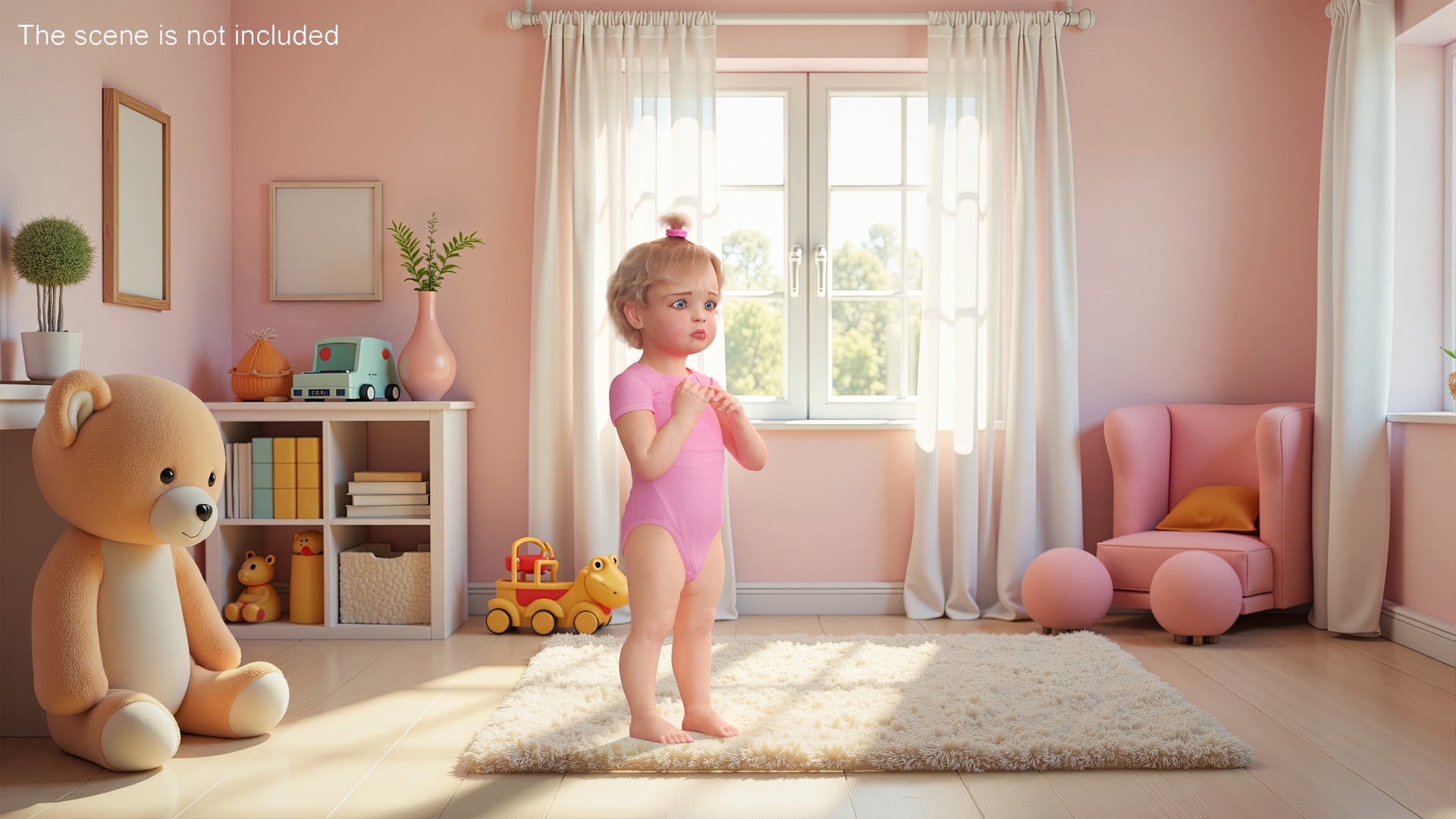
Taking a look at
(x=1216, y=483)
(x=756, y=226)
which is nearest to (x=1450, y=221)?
(x=1216, y=483)

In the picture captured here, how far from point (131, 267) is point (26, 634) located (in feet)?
4.29

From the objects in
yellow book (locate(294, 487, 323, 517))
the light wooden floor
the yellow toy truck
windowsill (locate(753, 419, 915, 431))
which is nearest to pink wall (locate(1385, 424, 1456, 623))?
the light wooden floor

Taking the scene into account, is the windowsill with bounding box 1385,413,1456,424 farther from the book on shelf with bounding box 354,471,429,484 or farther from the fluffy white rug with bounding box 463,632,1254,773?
the book on shelf with bounding box 354,471,429,484

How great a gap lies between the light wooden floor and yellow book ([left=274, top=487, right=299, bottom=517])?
2.65 ft

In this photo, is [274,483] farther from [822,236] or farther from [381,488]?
[822,236]

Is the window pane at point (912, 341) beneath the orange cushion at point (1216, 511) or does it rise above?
above

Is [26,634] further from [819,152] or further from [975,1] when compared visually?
[975,1]

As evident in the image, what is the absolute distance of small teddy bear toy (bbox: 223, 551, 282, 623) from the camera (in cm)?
328

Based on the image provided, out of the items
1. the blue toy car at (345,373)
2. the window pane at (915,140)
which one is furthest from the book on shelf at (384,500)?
the window pane at (915,140)

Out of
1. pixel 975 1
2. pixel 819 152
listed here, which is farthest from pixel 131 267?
pixel 975 1

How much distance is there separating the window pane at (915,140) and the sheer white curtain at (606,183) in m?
0.79

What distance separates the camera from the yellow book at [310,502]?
10.7 feet

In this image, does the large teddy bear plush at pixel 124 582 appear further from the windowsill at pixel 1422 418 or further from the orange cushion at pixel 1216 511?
the windowsill at pixel 1422 418

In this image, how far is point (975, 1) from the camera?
3.60 m
